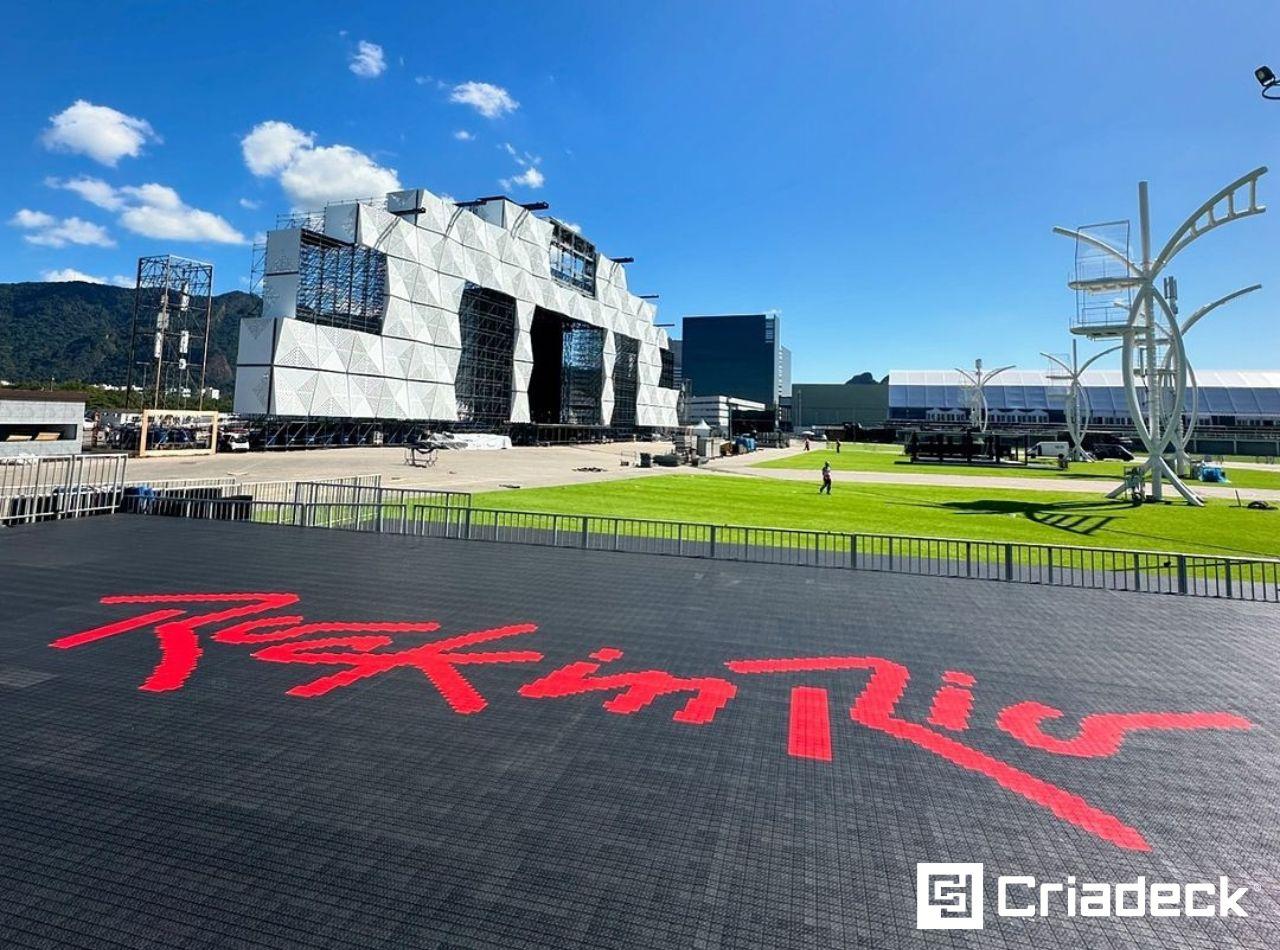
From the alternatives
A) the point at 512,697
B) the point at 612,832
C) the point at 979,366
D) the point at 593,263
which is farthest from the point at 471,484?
the point at 979,366

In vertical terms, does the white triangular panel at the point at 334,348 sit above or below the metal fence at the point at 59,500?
above

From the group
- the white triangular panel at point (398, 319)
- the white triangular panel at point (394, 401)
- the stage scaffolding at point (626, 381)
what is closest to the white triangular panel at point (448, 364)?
the white triangular panel at point (398, 319)

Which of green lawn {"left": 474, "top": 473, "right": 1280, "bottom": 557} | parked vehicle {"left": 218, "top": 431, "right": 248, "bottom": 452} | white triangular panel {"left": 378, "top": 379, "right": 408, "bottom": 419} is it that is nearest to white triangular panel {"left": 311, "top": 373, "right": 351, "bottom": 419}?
white triangular panel {"left": 378, "top": 379, "right": 408, "bottom": 419}

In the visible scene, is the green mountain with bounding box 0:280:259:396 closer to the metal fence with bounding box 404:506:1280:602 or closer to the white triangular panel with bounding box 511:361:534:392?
the white triangular panel with bounding box 511:361:534:392

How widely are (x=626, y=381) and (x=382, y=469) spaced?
72094mm

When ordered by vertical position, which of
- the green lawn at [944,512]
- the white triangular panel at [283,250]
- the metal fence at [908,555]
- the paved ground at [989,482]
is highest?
the white triangular panel at [283,250]

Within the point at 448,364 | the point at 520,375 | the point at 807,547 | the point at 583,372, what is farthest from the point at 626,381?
the point at 807,547

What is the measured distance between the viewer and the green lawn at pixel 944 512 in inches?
797

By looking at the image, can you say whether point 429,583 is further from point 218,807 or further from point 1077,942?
point 1077,942

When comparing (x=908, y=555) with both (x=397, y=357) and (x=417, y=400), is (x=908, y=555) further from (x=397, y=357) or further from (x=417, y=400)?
(x=417, y=400)

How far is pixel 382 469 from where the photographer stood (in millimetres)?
38094

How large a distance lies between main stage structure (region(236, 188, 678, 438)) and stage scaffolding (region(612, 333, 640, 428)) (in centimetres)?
696

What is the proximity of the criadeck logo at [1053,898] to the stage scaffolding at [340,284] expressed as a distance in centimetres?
6072

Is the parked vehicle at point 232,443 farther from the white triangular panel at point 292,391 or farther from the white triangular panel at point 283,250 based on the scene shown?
the white triangular panel at point 283,250
